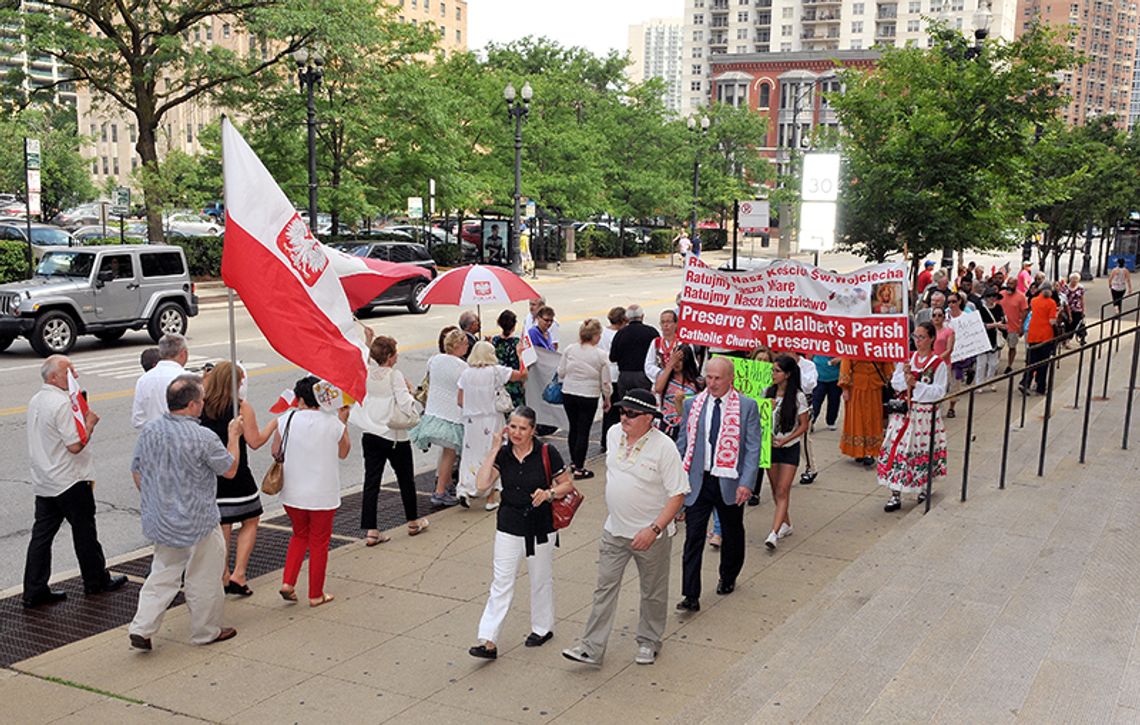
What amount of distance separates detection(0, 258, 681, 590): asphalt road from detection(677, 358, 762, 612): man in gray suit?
509 cm

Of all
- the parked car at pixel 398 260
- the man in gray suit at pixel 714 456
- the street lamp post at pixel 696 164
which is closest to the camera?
the man in gray suit at pixel 714 456

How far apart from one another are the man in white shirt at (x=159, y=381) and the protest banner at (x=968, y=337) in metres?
8.98

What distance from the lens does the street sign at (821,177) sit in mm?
13562

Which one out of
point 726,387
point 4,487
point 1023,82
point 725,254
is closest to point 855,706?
point 726,387

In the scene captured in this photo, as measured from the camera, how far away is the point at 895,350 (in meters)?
10.0

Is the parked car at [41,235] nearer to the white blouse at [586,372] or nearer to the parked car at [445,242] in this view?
the parked car at [445,242]

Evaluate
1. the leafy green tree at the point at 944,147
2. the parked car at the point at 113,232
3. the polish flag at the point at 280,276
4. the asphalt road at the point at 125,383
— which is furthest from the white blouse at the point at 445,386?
the parked car at the point at 113,232

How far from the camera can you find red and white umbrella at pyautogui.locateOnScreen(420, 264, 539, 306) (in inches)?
478

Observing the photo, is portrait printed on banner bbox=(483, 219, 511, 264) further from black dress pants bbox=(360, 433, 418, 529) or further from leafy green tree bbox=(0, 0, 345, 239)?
black dress pants bbox=(360, 433, 418, 529)

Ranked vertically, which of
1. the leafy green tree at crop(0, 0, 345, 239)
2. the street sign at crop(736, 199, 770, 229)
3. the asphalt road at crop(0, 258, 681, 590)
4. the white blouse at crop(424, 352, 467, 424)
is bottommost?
the asphalt road at crop(0, 258, 681, 590)

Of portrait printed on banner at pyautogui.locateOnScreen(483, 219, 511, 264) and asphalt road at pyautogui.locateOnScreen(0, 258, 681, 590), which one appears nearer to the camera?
asphalt road at pyautogui.locateOnScreen(0, 258, 681, 590)

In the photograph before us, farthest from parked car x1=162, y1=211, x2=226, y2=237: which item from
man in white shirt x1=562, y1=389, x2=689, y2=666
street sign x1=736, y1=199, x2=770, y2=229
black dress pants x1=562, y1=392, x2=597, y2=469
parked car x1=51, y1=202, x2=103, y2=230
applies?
man in white shirt x1=562, y1=389, x2=689, y2=666

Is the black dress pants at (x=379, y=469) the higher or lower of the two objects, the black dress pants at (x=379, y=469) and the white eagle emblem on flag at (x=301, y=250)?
the lower

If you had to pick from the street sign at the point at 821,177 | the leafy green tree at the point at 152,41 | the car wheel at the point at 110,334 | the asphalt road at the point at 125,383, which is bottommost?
the asphalt road at the point at 125,383
